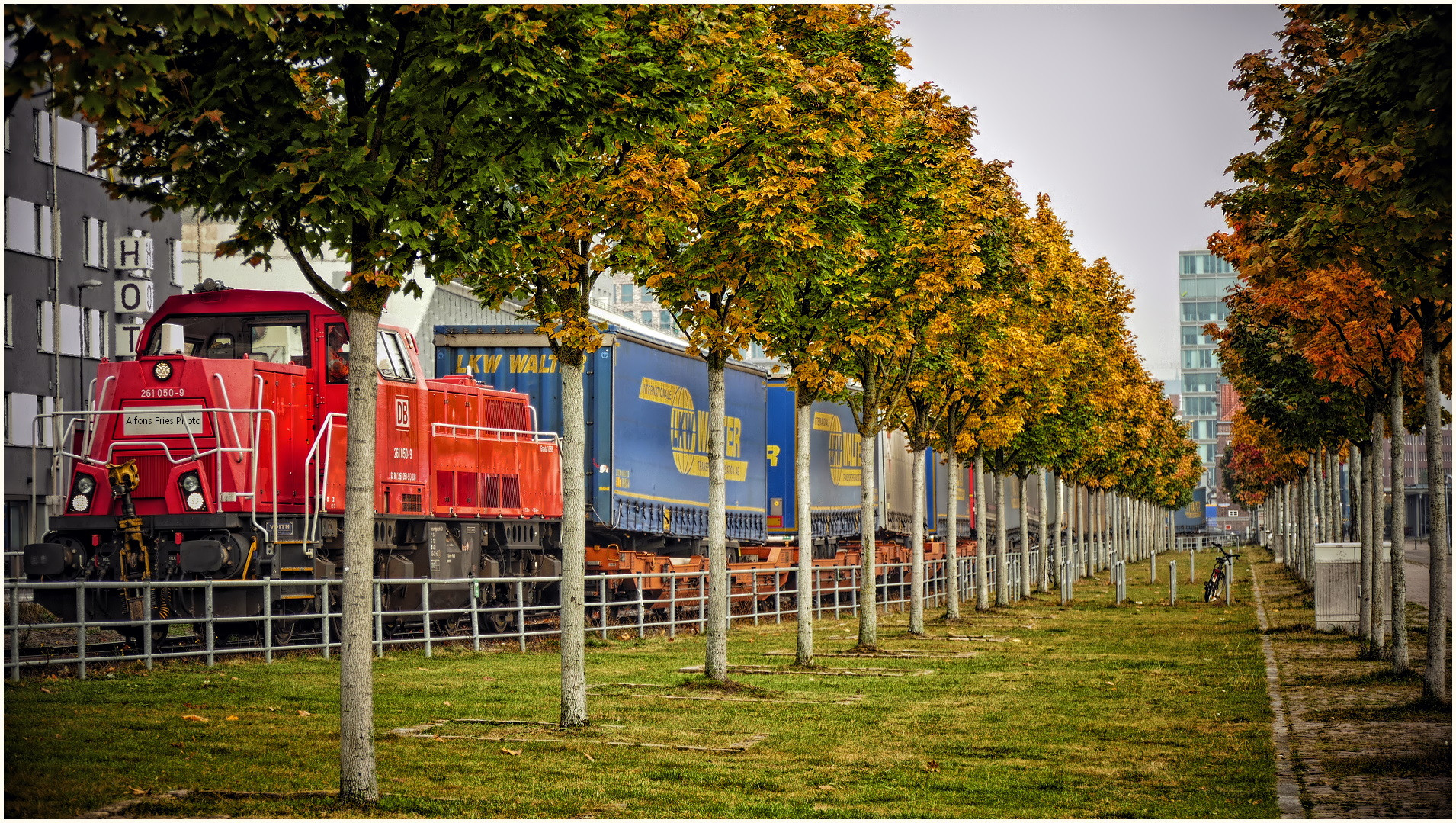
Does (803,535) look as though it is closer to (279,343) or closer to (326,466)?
(326,466)

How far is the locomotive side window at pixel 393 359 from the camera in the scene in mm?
20438

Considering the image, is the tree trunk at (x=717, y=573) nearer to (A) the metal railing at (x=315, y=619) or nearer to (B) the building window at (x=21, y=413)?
(A) the metal railing at (x=315, y=619)

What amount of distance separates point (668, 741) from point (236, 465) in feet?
26.5

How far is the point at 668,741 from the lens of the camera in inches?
508

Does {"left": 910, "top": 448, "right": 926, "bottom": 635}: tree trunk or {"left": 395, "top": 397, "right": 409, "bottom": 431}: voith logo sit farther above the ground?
{"left": 395, "top": 397, "right": 409, "bottom": 431}: voith logo

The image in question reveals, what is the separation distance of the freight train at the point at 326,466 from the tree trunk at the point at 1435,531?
11649mm

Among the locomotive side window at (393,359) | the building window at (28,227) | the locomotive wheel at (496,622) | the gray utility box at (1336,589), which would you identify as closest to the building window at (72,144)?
the building window at (28,227)

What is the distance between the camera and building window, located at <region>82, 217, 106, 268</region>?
166ft

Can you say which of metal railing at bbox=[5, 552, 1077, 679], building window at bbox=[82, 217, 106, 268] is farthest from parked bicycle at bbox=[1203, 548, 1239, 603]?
building window at bbox=[82, 217, 106, 268]

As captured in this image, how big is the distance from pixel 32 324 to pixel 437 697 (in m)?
37.0

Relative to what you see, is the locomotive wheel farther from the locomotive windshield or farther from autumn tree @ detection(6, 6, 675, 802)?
autumn tree @ detection(6, 6, 675, 802)

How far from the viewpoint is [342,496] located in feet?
65.3

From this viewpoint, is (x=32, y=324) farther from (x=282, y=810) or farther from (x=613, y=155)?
(x=282, y=810)

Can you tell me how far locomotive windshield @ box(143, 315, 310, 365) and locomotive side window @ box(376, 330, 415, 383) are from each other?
1254 millimetres
